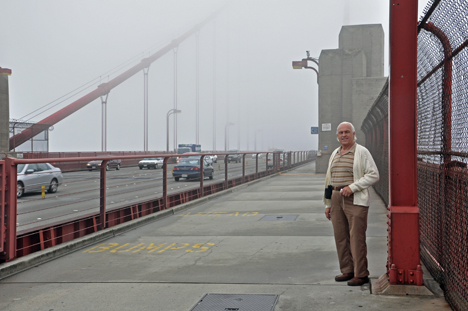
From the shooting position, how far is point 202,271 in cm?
612

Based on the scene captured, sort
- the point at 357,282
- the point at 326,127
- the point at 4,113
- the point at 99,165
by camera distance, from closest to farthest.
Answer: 1. the point at 357,282
2. the point at 99,165
3. the point at 326,127
4. the point at 4,113

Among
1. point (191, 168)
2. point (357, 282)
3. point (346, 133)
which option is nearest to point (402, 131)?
point (346, 133)

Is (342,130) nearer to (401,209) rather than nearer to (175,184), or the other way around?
(401,209)

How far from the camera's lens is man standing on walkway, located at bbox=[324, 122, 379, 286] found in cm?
521

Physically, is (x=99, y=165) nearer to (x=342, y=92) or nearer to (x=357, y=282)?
(x=357, y=282)

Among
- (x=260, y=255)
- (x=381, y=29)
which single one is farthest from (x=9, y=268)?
(x=381, y=29)

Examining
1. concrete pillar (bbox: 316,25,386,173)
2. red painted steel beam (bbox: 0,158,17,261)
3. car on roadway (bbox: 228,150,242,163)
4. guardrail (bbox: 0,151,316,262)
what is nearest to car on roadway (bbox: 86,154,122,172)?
guardrail (bbox: 0,151,316,262)

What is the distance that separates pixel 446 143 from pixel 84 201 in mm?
6243

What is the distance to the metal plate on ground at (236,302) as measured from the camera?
4641 millimetres

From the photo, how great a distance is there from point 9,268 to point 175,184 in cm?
693

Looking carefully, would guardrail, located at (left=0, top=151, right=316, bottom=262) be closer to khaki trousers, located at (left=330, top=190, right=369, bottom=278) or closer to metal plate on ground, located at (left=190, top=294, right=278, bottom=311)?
metal plate on ground, located at (left=190, top=294, right=278, bottom=311)

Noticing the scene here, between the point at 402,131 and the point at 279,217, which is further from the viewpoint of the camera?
the point at 279,217

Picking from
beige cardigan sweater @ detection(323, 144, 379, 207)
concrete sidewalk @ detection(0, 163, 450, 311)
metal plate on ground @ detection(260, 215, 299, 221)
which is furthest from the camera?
metal plate on ground @ detection(260, 215, 299, 221)

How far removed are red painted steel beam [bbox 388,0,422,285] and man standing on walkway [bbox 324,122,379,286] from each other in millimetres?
286
